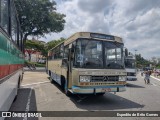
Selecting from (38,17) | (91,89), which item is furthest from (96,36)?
(38,17)

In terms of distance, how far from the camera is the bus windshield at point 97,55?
10039 mm

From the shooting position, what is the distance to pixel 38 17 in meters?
43.7

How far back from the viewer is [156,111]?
872cm

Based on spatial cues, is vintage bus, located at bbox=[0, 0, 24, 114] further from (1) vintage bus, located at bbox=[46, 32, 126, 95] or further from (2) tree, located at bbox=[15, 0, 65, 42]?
(2) tree, located at bbox=[15, 0, 65, 42]

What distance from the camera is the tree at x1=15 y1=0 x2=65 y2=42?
42344mm

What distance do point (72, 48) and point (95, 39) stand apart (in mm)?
1189

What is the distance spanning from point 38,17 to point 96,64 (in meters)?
35.8

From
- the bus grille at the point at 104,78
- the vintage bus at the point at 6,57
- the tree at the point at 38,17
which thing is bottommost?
the bus grille at the point at 104,78

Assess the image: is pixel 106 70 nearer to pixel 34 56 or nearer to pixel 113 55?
pixel 113 55

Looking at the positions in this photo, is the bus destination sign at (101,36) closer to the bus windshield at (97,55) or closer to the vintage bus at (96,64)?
the vintage bus at (96,64)

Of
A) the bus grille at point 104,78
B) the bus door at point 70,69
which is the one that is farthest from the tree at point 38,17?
the bus grille at point 104,78

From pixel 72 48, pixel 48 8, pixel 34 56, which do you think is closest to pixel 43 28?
pixel 48 8

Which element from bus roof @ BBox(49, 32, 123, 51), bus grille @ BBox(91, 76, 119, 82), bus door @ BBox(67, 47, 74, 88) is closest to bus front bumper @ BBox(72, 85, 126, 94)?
bus grille @ BBox(91, 76, 119, 82)

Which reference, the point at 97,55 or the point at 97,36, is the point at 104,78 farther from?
the point at 97,36
